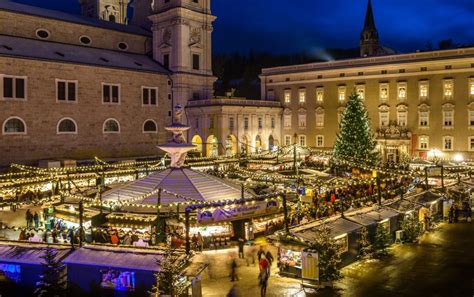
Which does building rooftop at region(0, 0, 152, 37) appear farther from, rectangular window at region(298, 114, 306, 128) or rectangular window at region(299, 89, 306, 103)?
rectangular window at region(298, 114, 306, 128)

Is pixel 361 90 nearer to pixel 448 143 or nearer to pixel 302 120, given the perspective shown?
pixel 302 120

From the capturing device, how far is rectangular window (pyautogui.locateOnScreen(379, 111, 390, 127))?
52.6 metres

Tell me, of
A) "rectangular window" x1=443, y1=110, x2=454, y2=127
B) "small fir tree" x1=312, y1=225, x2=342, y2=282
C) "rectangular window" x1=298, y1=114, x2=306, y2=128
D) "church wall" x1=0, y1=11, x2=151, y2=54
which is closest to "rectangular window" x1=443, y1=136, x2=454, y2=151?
"rectangular window" x1=443, y1=110, x2=454, y2=127

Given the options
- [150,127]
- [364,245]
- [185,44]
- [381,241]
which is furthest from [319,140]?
[364,245]

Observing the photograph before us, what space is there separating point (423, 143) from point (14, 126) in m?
39.7

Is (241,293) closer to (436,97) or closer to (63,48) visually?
(63,48)

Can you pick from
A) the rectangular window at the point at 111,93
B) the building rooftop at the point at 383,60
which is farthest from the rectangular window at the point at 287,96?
the rectangular window at the point at 111,93

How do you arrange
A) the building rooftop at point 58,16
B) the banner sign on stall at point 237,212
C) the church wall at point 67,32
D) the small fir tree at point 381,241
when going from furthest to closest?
the building rooftop at point 58,16 → the church wall at point 67,32 → the small fir tree at point 381,241 → the banner sign on stall at point 237,212

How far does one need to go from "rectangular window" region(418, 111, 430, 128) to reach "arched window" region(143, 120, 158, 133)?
28328mm

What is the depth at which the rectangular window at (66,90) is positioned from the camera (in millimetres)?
42375

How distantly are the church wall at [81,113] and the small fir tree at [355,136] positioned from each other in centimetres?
1982

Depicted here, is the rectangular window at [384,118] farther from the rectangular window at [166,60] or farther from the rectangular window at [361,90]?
the rectangular window at [166,60]

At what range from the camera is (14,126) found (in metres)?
39.0

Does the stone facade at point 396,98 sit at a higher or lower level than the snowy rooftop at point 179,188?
higher
